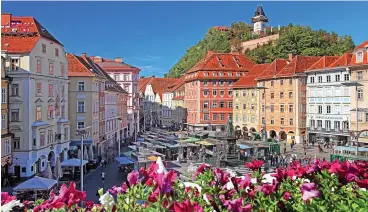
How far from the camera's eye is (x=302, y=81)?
181ft

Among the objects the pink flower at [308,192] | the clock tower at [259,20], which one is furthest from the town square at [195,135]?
the clock tower at [259,20]

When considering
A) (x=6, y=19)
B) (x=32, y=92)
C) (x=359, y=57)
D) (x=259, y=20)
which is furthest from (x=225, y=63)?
(x=259, y=20)

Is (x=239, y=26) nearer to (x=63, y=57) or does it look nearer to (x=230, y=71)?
(x=230, y=71)

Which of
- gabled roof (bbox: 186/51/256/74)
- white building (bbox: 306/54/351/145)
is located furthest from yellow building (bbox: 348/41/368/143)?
gabled roof (bbox: 186/51/256/74)

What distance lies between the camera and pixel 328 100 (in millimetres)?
50750

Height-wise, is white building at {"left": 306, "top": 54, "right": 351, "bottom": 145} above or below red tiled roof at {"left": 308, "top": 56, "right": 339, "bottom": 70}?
below

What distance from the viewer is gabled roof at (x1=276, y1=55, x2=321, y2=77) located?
5544 centimetres

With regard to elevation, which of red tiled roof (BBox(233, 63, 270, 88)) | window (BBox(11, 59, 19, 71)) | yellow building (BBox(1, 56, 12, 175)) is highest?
Answer: red tiled roof (BBox(233, 63, 270, 88))

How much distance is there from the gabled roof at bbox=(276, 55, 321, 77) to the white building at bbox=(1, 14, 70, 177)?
3086 centimetres

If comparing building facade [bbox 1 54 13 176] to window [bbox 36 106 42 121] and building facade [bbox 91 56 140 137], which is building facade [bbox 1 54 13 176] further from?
building facade [bbox 91 56 140 137]

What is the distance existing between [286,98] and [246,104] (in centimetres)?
946

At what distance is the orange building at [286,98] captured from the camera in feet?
181

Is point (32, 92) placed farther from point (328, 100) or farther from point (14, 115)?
point (328, 100)

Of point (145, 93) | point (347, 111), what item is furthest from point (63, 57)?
point (145, 93)
